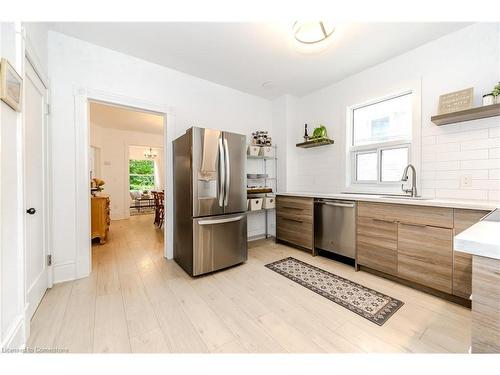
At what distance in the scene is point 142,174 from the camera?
366 inches

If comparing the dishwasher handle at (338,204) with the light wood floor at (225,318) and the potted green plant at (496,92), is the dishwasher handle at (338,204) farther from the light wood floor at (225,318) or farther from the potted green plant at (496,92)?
the potted green plant at (496,92)

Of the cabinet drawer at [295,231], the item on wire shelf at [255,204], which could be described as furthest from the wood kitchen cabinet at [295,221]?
the item on wire shelf at [255,204]

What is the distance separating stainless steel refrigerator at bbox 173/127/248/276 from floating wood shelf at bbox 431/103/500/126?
211 cm

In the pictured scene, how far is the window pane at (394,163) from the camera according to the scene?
2579 mm

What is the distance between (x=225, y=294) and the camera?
1927mm

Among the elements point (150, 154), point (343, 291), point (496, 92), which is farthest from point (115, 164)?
point (496, 92)

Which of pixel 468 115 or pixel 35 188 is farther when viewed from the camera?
pixel 468 115

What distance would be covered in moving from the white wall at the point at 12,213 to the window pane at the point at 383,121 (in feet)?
11.7

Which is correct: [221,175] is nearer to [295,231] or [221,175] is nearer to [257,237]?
[295,231]

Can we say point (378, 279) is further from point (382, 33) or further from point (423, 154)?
point (382, 33)

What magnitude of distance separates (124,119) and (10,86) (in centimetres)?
457

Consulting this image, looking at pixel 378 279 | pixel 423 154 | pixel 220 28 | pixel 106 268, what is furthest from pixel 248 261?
pixel 220 28

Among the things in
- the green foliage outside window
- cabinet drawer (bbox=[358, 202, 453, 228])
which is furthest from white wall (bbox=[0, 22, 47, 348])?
the green foliage outside window
